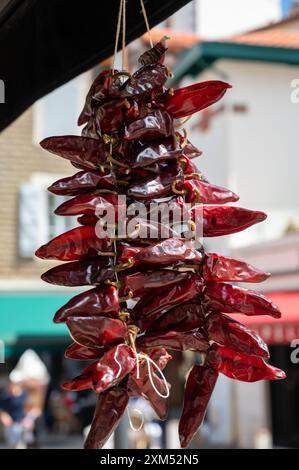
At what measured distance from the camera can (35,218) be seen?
13.0m

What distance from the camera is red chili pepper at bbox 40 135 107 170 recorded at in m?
1.41


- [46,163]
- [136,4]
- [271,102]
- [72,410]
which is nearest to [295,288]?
[271,102]

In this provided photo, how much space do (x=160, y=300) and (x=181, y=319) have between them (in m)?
0.05

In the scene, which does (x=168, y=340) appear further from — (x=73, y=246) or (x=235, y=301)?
(x=73, y=246)

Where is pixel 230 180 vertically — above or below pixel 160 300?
above

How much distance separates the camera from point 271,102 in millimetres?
13555

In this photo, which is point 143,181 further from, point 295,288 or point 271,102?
point 271,102

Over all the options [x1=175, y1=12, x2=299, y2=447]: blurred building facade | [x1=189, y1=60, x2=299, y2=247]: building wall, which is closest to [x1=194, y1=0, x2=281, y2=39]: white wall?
[x1=175, y1=12, x2=299, y2=447]: blurred building facade

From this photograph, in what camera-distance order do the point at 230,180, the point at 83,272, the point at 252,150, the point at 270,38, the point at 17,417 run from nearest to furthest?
the point at 83,272
the point at 17,417
the point at 230,180
the point at 252,150
the point at 270,38

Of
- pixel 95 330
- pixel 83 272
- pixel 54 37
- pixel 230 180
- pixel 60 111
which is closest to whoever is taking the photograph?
pixel 95 330

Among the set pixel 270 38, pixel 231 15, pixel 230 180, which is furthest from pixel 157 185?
pixel 231 15

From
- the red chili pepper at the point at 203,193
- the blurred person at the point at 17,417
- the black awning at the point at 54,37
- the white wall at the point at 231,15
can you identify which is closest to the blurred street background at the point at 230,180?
the blurred person at the point at 17,417

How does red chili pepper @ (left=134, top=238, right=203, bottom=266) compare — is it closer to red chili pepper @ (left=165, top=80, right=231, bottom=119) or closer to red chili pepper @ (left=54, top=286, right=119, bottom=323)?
red chili pepper @ (left=54, top=286, right=119, bottom=323)

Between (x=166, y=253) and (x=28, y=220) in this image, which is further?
(x=28, y=220)
